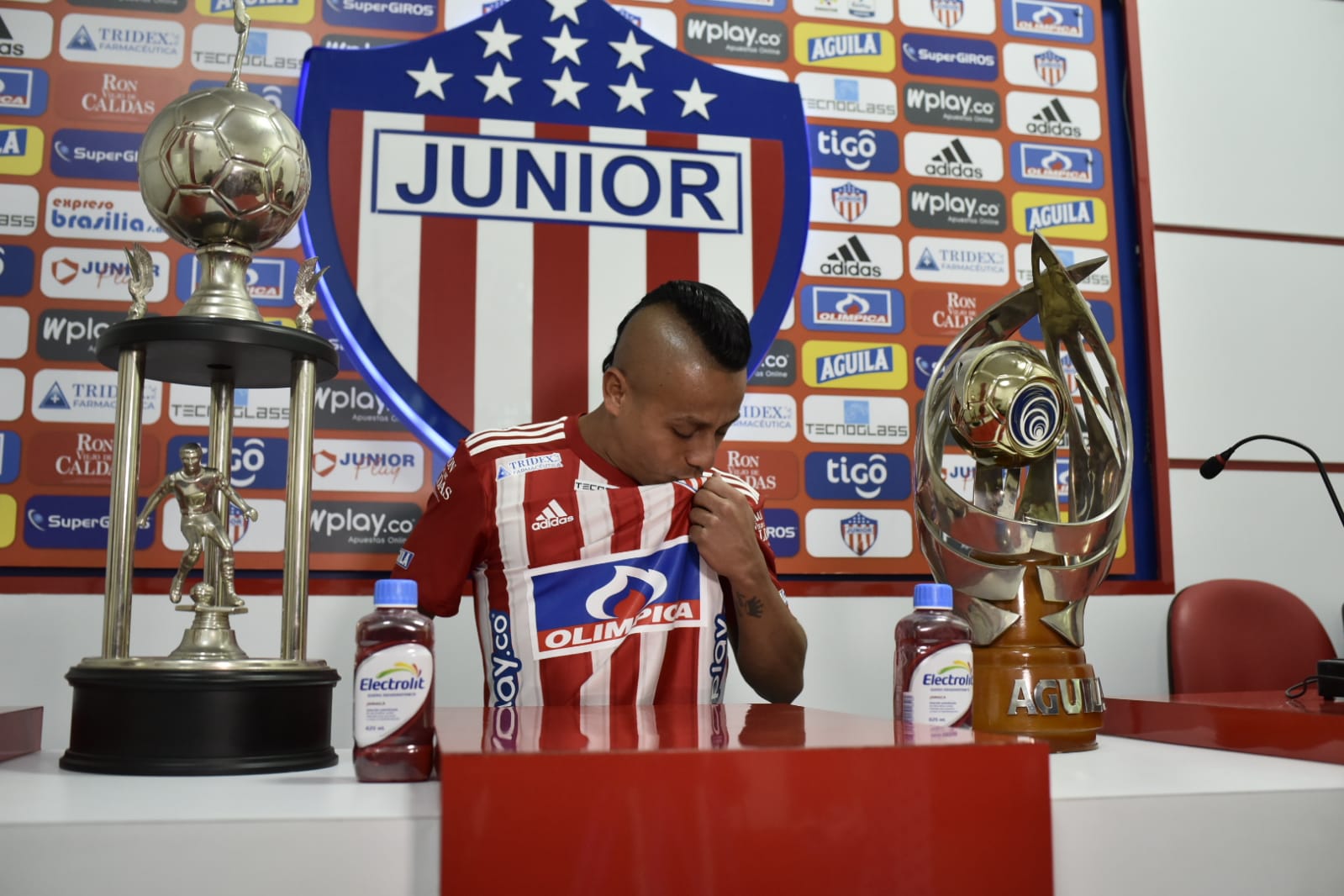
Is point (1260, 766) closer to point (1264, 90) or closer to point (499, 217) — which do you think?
point (499, 217)

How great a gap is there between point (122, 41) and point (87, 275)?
44 cm

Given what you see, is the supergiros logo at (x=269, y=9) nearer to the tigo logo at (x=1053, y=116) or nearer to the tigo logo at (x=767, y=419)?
the tigo logo at (x=767, y=419)

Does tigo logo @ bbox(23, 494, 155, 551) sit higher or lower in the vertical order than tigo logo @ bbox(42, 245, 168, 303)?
lower

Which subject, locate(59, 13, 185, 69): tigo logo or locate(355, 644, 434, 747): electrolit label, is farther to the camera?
locate(59, 13, 185, 69): tigo logo

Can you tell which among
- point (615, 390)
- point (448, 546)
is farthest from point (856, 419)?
point (448, 546)

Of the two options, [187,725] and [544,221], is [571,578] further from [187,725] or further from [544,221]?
[544,221]

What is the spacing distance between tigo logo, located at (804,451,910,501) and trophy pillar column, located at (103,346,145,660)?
1.25 m

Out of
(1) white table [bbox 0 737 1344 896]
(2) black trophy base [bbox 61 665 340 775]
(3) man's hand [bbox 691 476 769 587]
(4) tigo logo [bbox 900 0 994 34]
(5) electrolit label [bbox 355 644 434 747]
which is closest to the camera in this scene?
(1) white table [bbox 0 737 1344 896]

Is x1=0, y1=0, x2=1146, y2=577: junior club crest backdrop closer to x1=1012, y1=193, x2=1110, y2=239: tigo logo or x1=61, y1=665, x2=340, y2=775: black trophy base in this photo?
x1=1012, y1=193, x2=1110, y2=239: tigo logo

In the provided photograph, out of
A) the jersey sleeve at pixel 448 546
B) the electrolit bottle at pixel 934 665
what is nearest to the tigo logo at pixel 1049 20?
the jersey sleeve at pixel 448 546

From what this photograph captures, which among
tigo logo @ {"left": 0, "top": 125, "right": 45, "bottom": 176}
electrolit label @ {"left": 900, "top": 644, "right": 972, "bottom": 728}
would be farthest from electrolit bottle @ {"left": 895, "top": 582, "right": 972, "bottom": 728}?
tigo logo @ {"left": 0, "top": 125, "right": 45, "bottom": 176}

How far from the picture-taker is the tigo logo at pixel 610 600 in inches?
59.2

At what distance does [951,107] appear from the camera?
2.23 m

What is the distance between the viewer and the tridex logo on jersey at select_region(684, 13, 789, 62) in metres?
2.13
